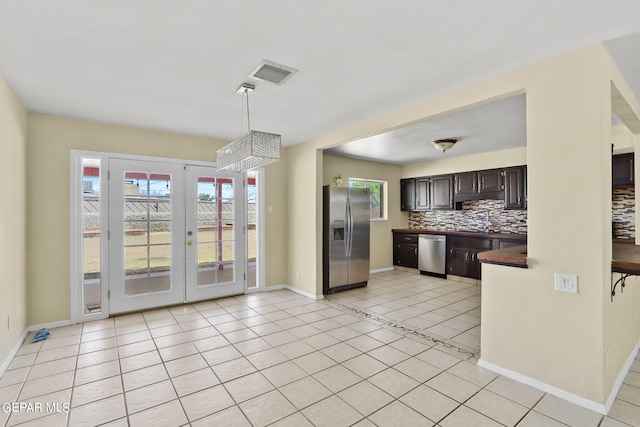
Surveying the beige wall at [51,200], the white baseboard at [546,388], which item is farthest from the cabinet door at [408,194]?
the beige wall at [51,200]

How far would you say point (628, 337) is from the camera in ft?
8.68

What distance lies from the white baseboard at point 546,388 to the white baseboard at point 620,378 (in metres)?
0.06

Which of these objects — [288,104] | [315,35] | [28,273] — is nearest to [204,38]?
[315,35]

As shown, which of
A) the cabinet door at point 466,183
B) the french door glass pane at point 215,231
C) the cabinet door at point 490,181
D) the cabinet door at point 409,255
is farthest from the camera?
the cabinet door at point 409,255

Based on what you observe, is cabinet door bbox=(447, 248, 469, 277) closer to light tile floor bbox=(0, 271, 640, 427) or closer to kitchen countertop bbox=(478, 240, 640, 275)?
light tile floor bbox=(0, 271, 640, 427)

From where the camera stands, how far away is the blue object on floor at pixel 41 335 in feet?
10.5

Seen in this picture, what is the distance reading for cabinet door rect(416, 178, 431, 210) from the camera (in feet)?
22.1

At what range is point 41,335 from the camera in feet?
10.7

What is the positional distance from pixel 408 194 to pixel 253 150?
16.9ft

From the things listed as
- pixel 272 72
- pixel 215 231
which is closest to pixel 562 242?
pixel 272 72

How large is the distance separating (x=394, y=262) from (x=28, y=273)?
20.0 feet

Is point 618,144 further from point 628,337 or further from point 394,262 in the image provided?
point 394,262

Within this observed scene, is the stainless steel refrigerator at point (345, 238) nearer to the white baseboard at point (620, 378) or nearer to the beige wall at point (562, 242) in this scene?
the beige wall at point (562, 242)

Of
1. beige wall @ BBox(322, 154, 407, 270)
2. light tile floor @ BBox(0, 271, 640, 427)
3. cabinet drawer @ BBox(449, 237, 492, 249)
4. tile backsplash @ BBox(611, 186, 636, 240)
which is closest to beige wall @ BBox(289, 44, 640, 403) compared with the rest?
light tile floor @ BBox(0, 271, 640, 427)
